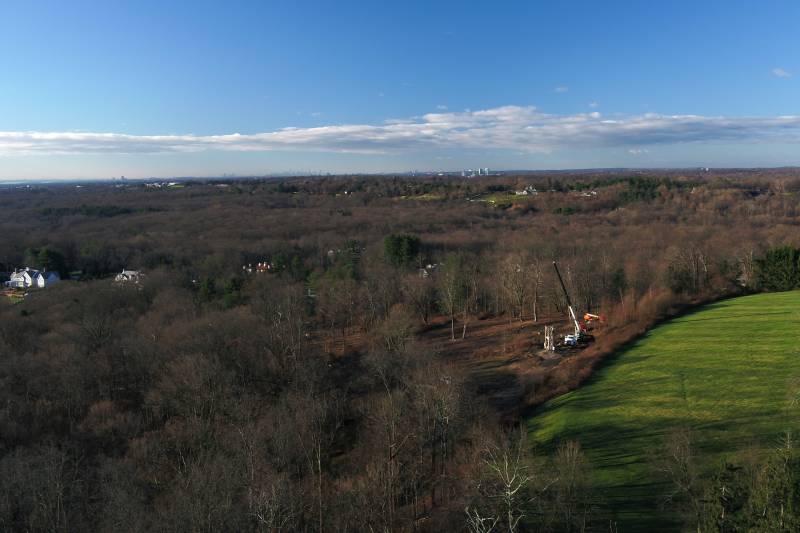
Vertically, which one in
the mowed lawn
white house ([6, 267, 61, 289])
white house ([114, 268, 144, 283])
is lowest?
the mowed lawn

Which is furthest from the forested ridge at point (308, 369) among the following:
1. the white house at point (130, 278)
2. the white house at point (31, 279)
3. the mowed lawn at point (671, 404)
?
the white house at point (130, 278)

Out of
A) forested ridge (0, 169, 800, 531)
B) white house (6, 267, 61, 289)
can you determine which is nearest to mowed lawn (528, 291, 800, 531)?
forested ridge (0, 169, 800, 531)

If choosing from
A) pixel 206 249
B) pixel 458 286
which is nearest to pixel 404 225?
pixel 206 249

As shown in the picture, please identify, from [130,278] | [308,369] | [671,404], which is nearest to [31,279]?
[130,278]

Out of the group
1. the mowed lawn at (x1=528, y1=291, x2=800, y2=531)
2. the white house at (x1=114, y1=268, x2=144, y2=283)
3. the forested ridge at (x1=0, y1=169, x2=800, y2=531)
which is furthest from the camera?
the white house at (x1=114, y1=268, x2=144, y2=283)

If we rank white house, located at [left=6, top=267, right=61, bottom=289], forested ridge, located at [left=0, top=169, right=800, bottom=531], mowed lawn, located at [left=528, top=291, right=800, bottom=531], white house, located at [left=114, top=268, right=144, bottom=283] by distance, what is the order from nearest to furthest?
forested ridge, located at [left=0, top=169, right=800, bottom=531] → mowed lawn, located at [left=528, top=291, right=800, bottom=531] → white house, located at [left=114, top=268, right=144, bottom=283] → white house, located at [left=6, top=267, right=61, bottom=289]

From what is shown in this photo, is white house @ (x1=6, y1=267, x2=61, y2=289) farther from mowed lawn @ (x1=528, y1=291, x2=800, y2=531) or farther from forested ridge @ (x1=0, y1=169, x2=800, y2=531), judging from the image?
mowed lawn @ (x1=528, y1=291, x2=800, y2=531)

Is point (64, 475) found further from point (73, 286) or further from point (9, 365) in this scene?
point (73, 286)
